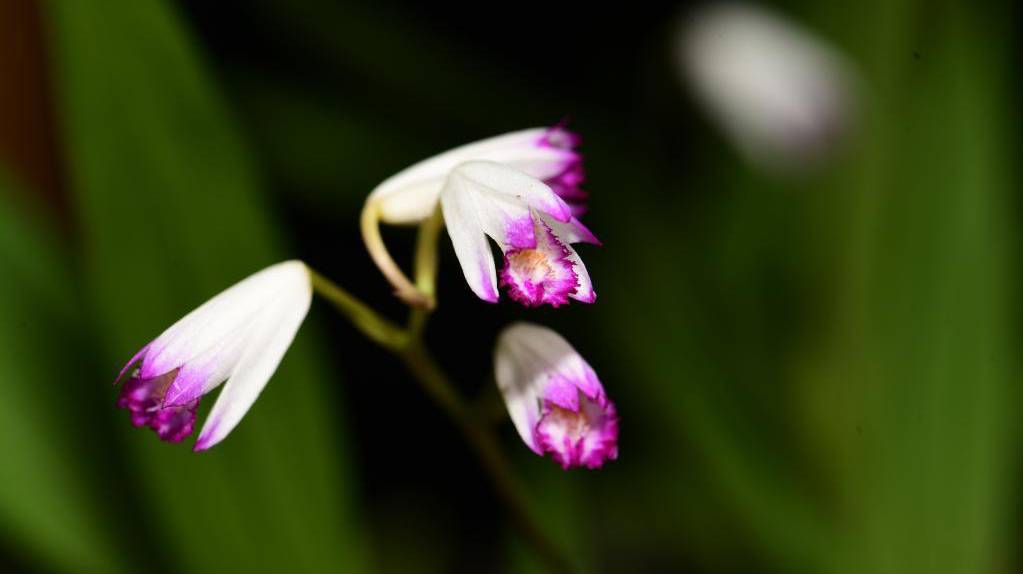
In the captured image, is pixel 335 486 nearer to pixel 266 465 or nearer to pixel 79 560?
pixel 266 465

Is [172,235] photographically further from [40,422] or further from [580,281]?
[580,281]

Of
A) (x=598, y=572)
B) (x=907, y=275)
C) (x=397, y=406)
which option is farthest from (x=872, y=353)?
(x=397, y=406)

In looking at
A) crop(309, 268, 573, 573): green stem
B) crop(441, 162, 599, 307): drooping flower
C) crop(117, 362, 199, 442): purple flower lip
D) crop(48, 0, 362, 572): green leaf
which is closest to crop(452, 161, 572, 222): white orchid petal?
crop(441, 162, 599, 307): drooping flower

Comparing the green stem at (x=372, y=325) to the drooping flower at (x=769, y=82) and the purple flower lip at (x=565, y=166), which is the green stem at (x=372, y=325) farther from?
the drooping flower at (x=769, y=82)

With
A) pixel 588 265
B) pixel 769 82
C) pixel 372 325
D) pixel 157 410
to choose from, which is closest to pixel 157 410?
pixel 157 410

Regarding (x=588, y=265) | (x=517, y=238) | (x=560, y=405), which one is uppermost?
(x=517, y=238)

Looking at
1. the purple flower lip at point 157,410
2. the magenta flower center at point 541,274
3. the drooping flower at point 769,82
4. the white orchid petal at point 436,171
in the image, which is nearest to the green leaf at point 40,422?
the purple flower lip at point 157,410
